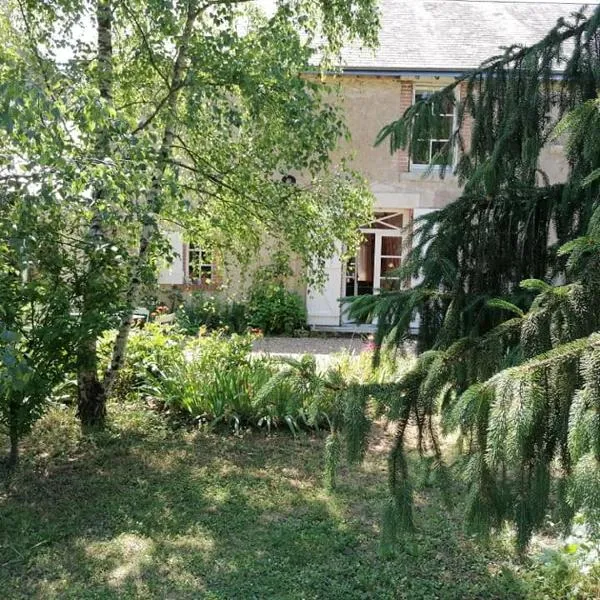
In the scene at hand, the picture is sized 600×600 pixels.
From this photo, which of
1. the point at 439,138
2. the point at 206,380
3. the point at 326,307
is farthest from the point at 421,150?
the point at 326,307

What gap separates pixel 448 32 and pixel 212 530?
515 inches

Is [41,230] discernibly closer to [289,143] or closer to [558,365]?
[289,143]

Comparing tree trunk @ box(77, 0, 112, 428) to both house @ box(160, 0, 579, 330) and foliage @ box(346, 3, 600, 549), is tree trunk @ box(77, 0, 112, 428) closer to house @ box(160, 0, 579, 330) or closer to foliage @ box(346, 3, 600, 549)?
foliage @ box(346, 3, 600, 549)

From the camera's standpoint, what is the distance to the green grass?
336 cm

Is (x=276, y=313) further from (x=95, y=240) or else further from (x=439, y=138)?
(x=439, y=138)

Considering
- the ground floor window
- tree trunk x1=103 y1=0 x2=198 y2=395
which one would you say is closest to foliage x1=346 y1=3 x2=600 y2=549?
tree trunk x1=103 y1=0 x2=198 y2=395

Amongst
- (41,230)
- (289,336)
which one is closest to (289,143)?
(41,230)

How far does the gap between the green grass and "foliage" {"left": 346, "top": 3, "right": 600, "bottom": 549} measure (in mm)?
1025

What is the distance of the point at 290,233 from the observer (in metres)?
5.34

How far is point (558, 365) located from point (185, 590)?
2.56 meters

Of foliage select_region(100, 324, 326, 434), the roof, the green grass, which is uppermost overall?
the roof

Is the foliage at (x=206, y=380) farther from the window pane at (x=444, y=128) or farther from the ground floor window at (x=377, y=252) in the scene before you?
the ground floor window at (x=377, y=252)

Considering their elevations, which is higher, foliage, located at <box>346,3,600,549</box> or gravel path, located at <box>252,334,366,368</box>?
foliage, located at <box>346,3,600,549</box>

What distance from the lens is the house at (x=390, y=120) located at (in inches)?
468
